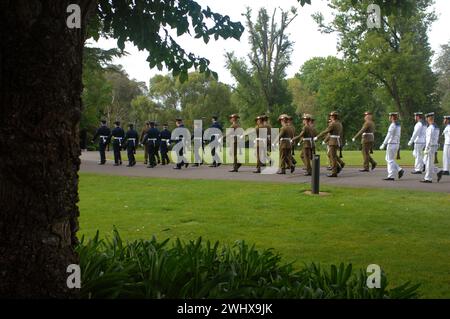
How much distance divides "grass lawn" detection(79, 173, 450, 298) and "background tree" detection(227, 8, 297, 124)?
106 ft

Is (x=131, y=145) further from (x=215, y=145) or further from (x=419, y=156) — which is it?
(x=419, y=156)

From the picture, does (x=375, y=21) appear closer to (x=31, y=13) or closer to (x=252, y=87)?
(x=31, y=13)

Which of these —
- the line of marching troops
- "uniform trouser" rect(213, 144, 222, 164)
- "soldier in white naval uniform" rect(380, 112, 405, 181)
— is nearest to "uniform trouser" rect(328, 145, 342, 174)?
the line of marching troops

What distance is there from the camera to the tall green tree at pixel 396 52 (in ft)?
169

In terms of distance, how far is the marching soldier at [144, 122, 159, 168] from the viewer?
2336 centimetres

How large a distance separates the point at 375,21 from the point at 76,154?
4.45 m

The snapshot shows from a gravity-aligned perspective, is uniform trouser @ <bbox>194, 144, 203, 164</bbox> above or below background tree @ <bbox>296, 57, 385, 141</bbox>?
below

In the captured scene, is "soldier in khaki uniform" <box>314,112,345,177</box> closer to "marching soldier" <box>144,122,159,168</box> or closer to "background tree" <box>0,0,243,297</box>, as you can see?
"marching soldier" <box>144,122,159,168</box>

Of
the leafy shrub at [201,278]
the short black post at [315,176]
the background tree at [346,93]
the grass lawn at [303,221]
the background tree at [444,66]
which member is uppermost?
the background tree at [444,66]

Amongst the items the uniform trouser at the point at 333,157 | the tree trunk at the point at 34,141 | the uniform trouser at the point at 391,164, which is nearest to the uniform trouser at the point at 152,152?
the uniform trouser at the point at 333,157

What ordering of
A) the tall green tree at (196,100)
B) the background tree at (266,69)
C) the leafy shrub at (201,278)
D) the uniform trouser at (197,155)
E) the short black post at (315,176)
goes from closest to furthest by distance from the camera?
the leafy shrub at (201,278) < the short black post at (315,176) < the uniform trouser at (197,155) < the background tree at (266,69) < the tall green tree at (196,100)

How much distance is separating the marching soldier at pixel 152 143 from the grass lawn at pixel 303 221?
8.25 metres

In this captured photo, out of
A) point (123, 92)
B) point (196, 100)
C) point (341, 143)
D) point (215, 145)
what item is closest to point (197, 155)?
point (215, 145)

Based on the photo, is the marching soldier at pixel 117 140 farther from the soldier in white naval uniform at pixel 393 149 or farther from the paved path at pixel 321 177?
the soldier in white naval uniform at pixel 393 149
